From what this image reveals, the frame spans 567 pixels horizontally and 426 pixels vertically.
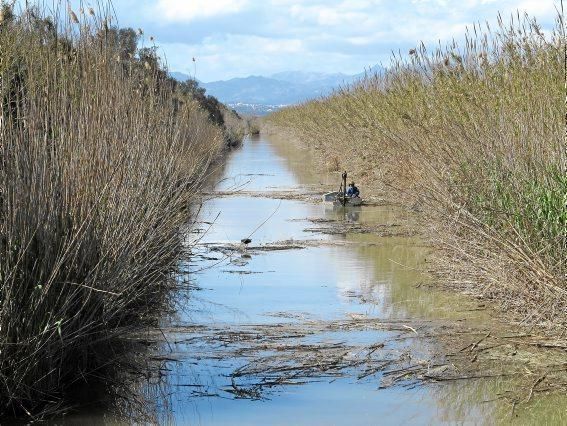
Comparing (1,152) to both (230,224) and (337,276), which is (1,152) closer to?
(337,276)

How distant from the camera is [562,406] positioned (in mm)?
7172

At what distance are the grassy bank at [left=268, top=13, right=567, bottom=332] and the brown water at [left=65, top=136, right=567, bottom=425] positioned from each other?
0.54 meters

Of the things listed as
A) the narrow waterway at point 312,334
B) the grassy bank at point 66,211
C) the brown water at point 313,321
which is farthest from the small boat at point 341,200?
the grassy bank at point 66,211

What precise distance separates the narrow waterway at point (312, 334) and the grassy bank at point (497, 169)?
56 cm

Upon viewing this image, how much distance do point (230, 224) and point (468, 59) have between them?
4969 millimetres

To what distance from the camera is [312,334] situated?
9062mm

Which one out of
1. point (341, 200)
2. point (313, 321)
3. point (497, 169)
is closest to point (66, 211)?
point (313, 321)

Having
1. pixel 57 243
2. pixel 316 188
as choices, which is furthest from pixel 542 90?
pixel 316 188

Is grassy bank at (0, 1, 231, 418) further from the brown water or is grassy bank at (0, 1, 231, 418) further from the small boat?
the small boat

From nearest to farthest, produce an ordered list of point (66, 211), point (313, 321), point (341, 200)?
point (66, 211) → point (313, 321) → point (341, 200)

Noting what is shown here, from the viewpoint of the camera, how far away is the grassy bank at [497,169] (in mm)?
9328

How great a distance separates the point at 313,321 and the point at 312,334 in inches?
25.6

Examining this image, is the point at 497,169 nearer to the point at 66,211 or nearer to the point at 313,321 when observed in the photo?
the point at 313,321

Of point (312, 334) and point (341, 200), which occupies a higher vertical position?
point (341, 200)
